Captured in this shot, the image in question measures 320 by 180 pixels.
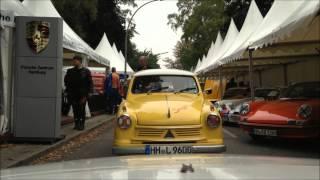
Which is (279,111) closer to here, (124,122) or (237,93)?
(124,122)

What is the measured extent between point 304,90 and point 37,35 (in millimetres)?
6014

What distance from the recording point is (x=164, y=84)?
10500 millimetres

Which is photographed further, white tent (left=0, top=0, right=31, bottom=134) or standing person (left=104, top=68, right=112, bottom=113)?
standing person (left=104, top=68, right=112, bottom=113)

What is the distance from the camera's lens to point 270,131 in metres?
→ 11.6

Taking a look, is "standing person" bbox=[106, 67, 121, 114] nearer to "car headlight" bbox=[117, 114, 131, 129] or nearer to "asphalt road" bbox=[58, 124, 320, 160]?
"asphalt road" bbox=[58, 124, 320, 160]

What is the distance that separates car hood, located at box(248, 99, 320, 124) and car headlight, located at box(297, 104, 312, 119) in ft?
0.23

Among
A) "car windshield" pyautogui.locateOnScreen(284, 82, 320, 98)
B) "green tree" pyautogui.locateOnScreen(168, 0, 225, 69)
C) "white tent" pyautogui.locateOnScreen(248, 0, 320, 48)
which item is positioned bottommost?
"car windshield" pyautogui.locateOnScreen(284, 82, 320, 98)

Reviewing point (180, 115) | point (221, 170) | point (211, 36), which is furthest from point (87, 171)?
point (211, 36)

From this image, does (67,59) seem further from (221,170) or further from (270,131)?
(221,170)

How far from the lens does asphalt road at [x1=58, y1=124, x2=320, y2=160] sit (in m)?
10.7

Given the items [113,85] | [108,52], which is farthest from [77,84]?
[108,52]

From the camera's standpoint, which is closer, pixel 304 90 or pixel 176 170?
pixel 176 170

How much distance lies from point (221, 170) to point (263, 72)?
36.2 metres

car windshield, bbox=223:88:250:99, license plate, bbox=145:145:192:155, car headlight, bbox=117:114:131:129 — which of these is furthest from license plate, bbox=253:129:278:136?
car windshield, bbox=223:88:250:99
